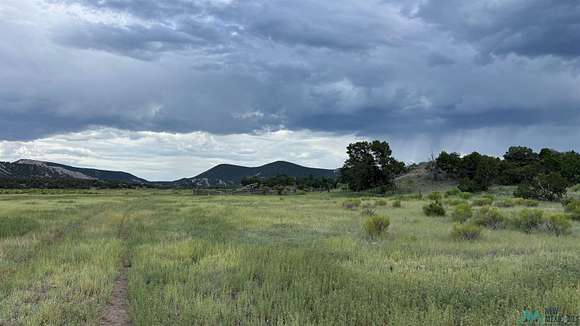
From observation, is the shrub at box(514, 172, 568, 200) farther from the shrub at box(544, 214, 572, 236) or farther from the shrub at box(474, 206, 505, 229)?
the shrub at box(544, 214, 572, 236)

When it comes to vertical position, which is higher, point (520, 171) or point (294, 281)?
point (520, 171)

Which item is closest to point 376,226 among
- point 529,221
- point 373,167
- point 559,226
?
point 529,221

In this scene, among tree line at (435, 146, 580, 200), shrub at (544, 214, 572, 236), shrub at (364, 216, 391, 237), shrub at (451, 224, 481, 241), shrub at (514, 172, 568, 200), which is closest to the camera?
shrub at (451, 224, 481, 241)

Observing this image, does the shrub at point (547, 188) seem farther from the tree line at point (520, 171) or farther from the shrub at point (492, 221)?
the shrub at point (492, 221)

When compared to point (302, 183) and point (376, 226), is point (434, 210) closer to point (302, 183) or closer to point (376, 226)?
point (376, 226)

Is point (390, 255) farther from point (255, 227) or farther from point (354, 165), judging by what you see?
point (354, 165)

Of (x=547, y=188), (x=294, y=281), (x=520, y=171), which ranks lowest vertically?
(x=294, y=281)

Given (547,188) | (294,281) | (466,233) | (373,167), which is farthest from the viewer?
(373,167)

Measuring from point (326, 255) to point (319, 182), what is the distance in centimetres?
11347

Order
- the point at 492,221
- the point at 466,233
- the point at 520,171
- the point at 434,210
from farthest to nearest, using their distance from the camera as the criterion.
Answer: the point at 520,171 < the point at 434,210 < the point at 492,221 < the point at 466,233

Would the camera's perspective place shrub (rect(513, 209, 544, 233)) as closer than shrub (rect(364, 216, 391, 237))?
No

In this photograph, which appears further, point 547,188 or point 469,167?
point 469,167

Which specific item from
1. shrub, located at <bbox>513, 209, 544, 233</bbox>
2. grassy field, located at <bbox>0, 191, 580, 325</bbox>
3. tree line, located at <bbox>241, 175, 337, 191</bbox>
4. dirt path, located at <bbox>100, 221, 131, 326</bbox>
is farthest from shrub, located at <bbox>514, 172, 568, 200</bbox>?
tree line, located at <bbox>241, 175, 337, 191</bbox>

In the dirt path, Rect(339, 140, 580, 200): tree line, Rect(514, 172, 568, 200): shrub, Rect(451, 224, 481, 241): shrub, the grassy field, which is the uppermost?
Rect(339, 140, 580, 200): tree line
